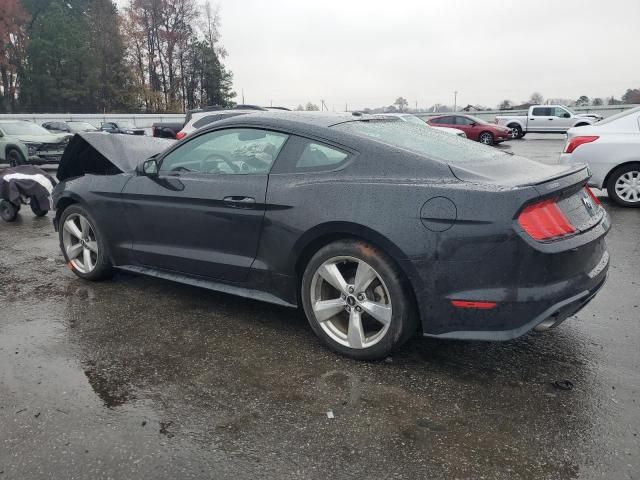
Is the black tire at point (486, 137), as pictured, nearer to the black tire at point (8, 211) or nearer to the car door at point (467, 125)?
the car door at point (467, 125)

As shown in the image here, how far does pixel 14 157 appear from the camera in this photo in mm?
15641

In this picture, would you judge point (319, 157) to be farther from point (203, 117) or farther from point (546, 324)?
point (203, 117)

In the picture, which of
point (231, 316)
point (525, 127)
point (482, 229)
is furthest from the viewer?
point (525, 127)

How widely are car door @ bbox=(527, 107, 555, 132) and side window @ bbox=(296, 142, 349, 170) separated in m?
31.1

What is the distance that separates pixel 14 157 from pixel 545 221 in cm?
1662

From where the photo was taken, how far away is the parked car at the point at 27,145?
51.1ft

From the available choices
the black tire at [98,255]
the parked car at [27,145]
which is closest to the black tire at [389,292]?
the black tire at [98,255]

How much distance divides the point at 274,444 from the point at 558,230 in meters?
1.80

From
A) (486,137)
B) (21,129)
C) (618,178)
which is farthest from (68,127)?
(618,178)

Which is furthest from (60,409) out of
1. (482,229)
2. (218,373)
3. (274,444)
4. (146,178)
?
(482,229)

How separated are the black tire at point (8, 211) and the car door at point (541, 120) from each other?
29433 mm

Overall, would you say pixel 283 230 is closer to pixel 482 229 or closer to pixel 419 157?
pixel 419 157

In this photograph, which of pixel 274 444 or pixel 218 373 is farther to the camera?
pixel 218 373

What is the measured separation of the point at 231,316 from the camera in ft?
12.8
